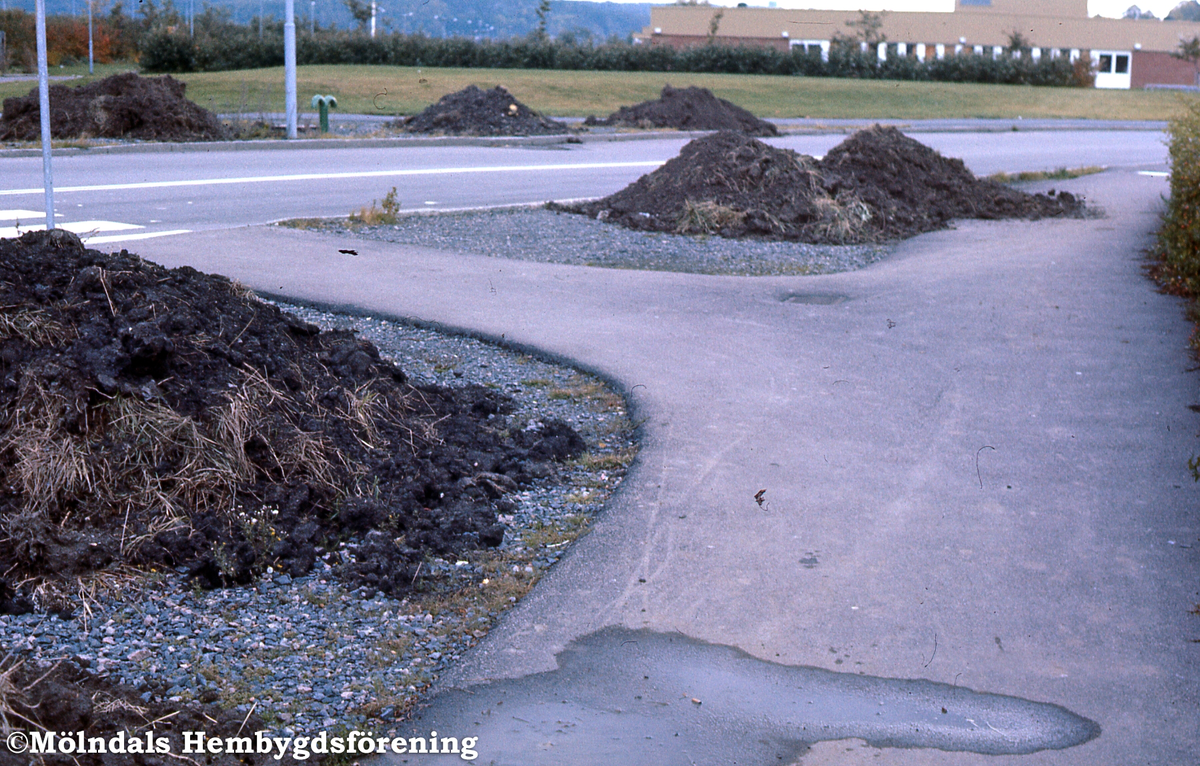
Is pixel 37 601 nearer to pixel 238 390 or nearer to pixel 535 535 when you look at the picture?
pixel 238 390

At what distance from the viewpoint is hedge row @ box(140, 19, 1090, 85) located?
49.0m

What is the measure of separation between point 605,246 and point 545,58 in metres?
41.9

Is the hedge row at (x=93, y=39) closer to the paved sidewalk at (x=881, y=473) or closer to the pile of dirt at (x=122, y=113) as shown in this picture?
the pile of dirt at (x=122, y=113)

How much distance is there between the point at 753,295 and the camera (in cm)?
1085

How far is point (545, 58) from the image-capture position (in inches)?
2080

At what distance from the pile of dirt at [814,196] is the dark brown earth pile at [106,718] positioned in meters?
11.2

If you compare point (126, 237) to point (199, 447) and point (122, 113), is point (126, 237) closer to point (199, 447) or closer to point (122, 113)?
point (199, 447)

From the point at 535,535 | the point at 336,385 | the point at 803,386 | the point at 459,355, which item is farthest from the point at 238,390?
the point at 803,386

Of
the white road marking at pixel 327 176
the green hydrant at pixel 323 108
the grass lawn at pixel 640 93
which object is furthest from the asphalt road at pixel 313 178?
the grass lawn at pixel 640 93

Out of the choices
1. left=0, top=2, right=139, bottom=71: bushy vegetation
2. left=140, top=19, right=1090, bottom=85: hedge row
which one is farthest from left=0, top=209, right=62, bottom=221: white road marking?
left=0, top=2, right=139, bottom=71: bushy vegetation

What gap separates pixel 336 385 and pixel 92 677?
2.64 meters

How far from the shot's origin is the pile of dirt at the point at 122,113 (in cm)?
2230

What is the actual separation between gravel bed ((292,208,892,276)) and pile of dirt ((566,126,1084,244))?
0.50 metres

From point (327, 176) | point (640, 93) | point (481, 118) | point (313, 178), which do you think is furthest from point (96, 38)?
point (313, 178)
